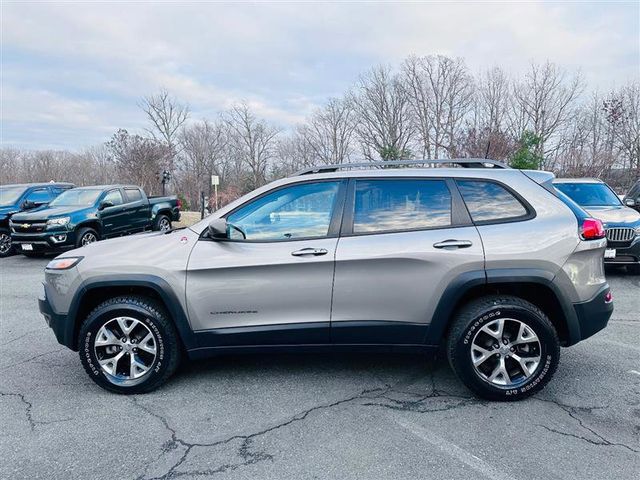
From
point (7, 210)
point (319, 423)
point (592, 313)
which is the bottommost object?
point (319, 423)

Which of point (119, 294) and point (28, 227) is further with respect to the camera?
point (28, 227)

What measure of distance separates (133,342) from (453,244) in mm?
2676

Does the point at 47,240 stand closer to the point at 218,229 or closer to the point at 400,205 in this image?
the point at 218,229

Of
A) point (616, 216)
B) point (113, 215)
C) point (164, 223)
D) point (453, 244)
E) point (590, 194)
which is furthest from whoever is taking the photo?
point (164, 223)

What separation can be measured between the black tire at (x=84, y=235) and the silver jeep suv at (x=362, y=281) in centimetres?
797

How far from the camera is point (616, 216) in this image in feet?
24.5

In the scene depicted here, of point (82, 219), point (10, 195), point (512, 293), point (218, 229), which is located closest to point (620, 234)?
point (512, 293)

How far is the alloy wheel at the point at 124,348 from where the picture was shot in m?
3.46

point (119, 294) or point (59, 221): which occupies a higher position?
point (59, 221)

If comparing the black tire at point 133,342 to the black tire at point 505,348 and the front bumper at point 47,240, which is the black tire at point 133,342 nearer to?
the black tire at point 505,348

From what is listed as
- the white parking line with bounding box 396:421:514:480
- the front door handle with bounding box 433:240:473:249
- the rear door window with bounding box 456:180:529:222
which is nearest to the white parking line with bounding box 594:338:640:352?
the rear door window with bounding box 456:180:529:222

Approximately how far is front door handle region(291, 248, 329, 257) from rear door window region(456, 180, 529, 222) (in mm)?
1211

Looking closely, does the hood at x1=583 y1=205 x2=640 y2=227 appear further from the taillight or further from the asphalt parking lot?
the taillight

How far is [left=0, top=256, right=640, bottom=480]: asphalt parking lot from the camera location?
254 centimetres
